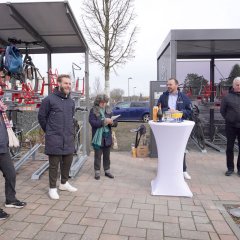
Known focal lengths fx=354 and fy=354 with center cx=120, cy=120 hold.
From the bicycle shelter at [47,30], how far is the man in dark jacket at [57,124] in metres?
1.20

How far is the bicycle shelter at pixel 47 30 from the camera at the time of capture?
597 centimetres

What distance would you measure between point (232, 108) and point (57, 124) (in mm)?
3157

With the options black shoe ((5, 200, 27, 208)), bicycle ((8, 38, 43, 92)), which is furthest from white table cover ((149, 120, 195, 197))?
bicycle ((8, 38, 43, 92))

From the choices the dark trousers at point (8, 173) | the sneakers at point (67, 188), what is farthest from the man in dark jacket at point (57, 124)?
the dark trousers at point (8, 173)

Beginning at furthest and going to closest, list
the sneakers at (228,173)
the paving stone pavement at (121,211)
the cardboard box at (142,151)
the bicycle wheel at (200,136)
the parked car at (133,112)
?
the parked car at (133,112), the bicycle wheel at (200,136), the cardboard box at (142,151), the sneakers at (228,173), the paving stone pavement at (121,211)

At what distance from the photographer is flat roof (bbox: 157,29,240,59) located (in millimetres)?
7719

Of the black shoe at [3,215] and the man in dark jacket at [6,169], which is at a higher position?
the man in dark jacket at [6,169]

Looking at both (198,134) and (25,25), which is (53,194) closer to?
(25,25)

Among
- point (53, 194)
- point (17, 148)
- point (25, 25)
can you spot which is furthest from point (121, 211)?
point (25, 25)

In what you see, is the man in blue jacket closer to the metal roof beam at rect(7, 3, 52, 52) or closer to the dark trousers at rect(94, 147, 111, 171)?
the dark trousers at rect(94, 147, 111, 171)

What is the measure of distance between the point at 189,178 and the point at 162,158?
1.21m

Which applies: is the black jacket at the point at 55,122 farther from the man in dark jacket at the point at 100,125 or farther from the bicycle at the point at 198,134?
the bicycle at the point at 198,134

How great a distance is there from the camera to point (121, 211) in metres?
4.35

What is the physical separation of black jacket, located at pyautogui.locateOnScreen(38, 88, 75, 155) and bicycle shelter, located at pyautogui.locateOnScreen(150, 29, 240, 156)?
3.32 metres
